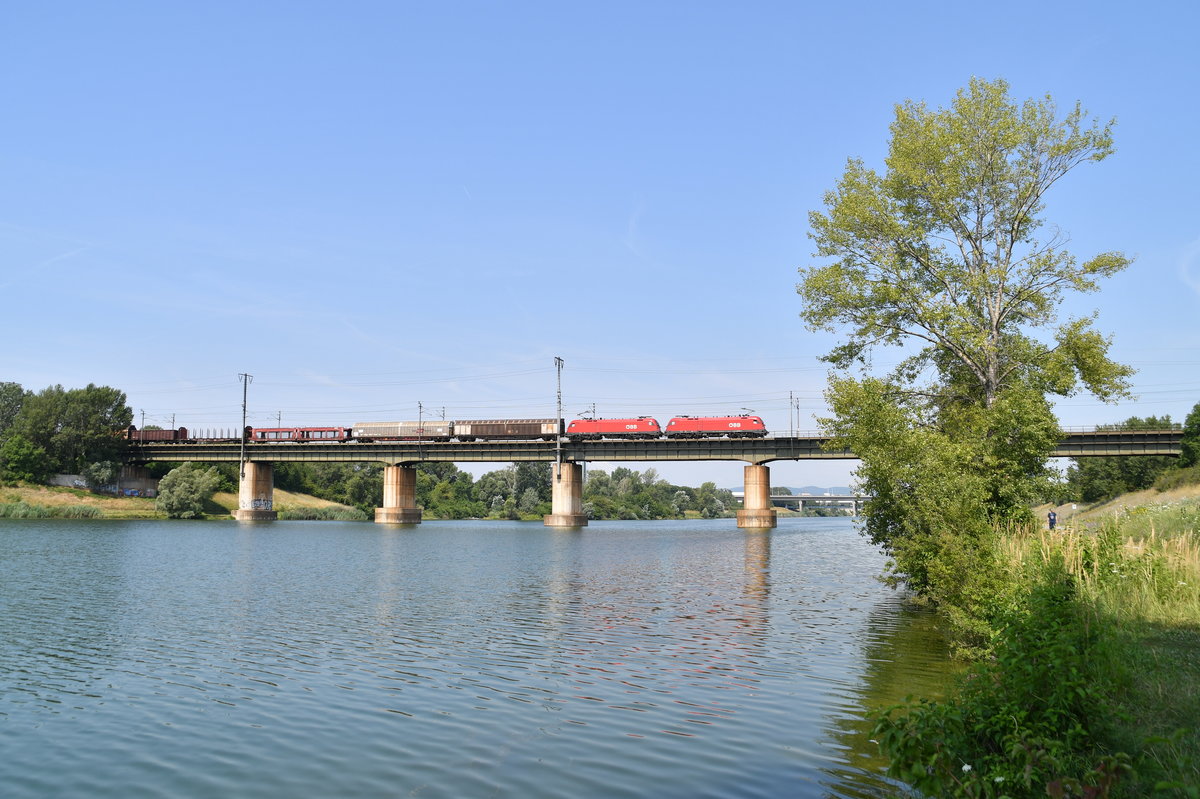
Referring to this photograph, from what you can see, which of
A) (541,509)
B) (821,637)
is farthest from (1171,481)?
(541,509)

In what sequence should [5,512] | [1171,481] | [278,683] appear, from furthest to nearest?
[5,512], [1171,481], [278,683]

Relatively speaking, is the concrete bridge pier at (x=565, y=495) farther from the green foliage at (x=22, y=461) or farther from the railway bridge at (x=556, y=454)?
the green foliage at (x=22, y=461)

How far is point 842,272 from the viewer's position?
32.0 meters

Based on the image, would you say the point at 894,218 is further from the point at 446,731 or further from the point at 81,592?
the point at 81,592

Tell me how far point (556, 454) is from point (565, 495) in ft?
21.7

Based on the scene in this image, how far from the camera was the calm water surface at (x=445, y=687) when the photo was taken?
1212 centimetres

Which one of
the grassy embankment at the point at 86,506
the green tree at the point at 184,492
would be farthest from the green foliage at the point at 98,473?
the green tree at the point at 184,492

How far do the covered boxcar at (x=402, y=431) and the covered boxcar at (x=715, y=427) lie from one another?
34.0 metres

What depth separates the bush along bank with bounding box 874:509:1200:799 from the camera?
337 inches

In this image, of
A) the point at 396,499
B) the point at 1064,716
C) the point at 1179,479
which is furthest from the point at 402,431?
the point at 1064,716

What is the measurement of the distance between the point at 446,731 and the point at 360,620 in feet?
45.6

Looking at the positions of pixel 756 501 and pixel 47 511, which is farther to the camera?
pixel 756 501

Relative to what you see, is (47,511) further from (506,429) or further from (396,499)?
(506,429)

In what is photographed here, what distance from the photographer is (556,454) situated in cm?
11638
